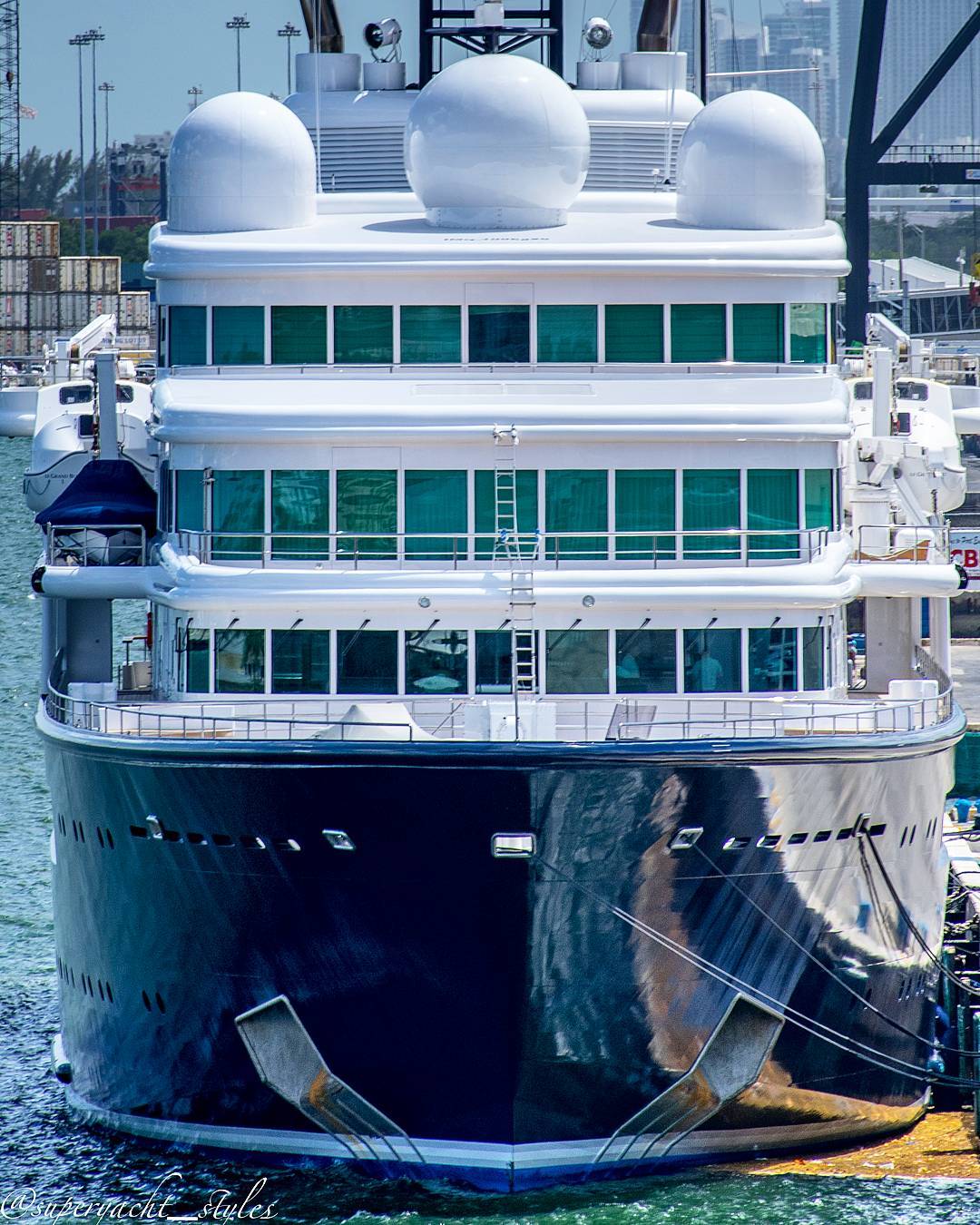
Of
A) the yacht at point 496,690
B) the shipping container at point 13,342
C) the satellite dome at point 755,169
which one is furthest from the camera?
the shipping container at point 13,342

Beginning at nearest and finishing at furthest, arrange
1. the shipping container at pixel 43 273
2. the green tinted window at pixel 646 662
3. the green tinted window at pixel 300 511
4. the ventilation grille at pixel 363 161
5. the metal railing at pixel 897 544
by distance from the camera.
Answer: the green tinted window at pixel 646 662
the green tinted window at pixel 300 511
the metal railing at pixel 897 544
the ventilation grille at pixel 363 161
the shipping container at pixel 43 273

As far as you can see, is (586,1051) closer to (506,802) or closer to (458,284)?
(506,802)

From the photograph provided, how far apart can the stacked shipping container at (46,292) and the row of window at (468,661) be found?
12299 cm

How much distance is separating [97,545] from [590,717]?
23.8 feet

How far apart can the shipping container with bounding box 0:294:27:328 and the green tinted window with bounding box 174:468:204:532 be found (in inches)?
5105

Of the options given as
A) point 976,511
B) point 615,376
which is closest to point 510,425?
point 615,376

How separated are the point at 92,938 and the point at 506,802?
5.76m

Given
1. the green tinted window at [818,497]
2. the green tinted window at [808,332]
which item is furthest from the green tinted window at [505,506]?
the green tinted window at [808,332]

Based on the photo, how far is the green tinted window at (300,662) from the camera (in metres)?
22.7

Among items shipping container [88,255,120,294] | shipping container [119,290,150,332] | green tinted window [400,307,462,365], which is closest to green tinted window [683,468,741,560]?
green tinted window [400,307,462,365]

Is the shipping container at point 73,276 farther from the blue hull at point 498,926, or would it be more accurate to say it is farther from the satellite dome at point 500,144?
the blue hull at point 498,926

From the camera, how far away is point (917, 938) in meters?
23.8

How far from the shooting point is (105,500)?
26797 millimetres

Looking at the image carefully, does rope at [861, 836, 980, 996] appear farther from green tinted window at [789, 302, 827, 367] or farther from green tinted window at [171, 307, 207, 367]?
green tinted window at [171, 307, 207, 367]
